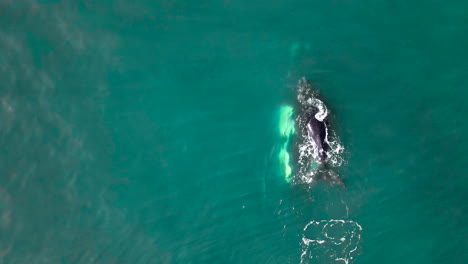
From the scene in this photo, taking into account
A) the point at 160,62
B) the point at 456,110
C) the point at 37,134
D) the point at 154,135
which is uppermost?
the point at 160,62

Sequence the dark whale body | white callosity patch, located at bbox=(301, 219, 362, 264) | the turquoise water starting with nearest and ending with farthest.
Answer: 1. the turquoise water
2. the dark whale body
3. white callosity patch, located at bbox=(301, 219, 362, 264)

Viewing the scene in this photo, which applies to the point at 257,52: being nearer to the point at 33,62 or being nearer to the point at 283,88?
the point at 283,88

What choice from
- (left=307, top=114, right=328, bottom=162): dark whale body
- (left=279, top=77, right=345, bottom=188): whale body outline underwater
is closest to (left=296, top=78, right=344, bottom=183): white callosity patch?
(left=279, top=77, right=345, bottom=188): whale body outline underwater

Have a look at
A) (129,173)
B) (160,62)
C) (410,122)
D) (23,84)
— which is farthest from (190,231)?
(410,122)

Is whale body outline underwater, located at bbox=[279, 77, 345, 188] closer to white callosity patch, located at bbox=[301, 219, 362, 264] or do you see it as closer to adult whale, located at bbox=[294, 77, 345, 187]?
adult whale, located at bbox=[294, 77, 345, 187]

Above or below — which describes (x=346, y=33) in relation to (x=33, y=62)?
below
